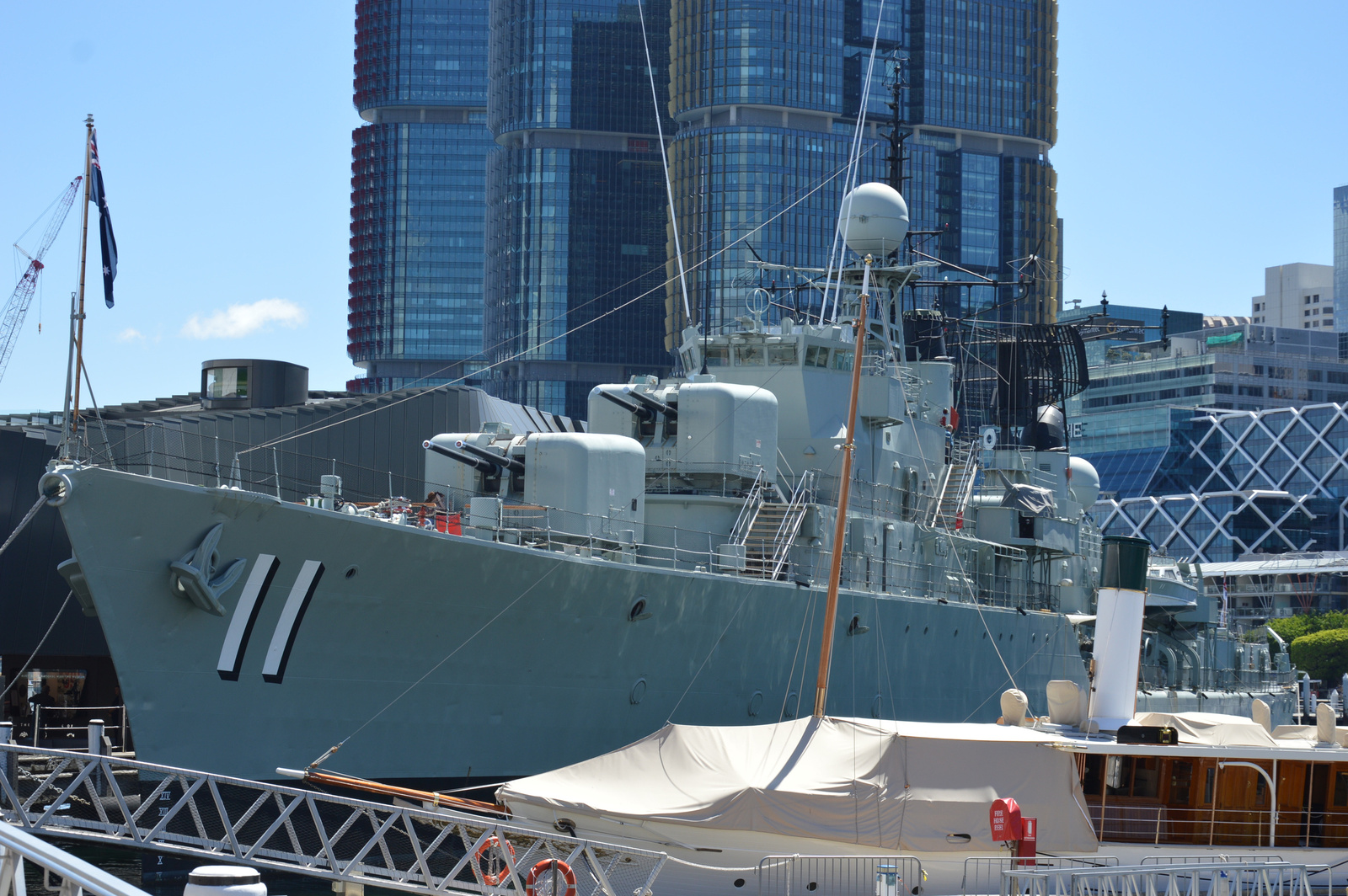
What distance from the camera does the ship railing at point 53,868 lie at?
6227mm

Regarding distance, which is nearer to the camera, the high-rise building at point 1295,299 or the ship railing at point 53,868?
the ship railing at point 53,868

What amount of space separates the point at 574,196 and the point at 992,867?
12142cm

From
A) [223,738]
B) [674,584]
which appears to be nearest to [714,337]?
[674,584]

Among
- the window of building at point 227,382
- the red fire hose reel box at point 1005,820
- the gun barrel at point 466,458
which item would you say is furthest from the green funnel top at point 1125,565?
the window of building at point 227,382

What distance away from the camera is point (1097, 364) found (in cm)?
12225

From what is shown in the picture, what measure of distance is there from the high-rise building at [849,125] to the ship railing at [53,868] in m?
104

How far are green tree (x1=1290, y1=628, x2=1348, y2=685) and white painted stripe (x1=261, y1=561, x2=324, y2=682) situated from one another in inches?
2590

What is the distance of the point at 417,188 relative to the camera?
153 metres

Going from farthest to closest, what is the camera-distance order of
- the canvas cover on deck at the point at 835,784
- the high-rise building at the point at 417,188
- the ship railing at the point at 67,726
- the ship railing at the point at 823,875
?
the high-rise building at the point at 417,188
the ship railing at the point at 67,726
the canvas cover on deck at the point at 835,784
the ship railing at the point at 823,875

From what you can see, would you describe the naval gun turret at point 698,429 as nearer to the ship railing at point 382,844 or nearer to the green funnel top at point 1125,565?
the green funnel top at point 1125,565

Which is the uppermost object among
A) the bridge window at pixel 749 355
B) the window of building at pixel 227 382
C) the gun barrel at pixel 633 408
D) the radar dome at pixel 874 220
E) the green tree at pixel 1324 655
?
the radar dome at pixel 874 220

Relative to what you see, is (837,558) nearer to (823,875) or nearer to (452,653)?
(823,875)

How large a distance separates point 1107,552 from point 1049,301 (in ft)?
347

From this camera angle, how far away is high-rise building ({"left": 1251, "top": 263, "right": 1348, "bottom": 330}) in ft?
612
